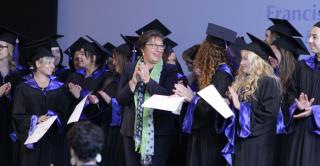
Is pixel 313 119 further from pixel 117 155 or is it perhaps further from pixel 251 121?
pixel 117 155

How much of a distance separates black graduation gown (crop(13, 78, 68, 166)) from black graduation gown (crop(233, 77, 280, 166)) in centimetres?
224

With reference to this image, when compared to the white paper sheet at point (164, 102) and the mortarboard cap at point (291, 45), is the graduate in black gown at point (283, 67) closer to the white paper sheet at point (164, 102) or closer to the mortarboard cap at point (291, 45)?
the mortarboard cap at point (291, 45)

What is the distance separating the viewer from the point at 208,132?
5.48 m

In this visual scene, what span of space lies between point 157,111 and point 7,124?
2.23 m

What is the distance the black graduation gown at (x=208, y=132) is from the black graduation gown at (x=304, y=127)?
579 mm

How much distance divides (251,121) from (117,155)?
236cm

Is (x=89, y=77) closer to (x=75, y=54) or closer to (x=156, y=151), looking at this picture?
(x=75, y=54)

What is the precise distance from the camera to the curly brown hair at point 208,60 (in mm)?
5398

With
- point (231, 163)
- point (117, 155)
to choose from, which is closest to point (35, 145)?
point (117, 155)

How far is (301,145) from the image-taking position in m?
5.23

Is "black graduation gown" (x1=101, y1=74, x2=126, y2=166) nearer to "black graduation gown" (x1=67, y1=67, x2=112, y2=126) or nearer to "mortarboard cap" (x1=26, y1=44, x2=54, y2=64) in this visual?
"black graduation gown" (x1=67, y1=67, x2=112, y2=126)

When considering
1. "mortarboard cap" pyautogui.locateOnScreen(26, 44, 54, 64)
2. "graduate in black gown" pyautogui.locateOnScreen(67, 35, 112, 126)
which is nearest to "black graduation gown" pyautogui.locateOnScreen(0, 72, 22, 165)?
"mortarboard cap" pyautogui.locateOnScreen(26, 44, 54, 64)

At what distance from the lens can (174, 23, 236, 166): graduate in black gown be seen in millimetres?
5371

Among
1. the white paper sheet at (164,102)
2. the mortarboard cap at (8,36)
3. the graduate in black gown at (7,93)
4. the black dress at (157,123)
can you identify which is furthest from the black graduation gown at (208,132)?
the mortarboard cap at (8,36)
